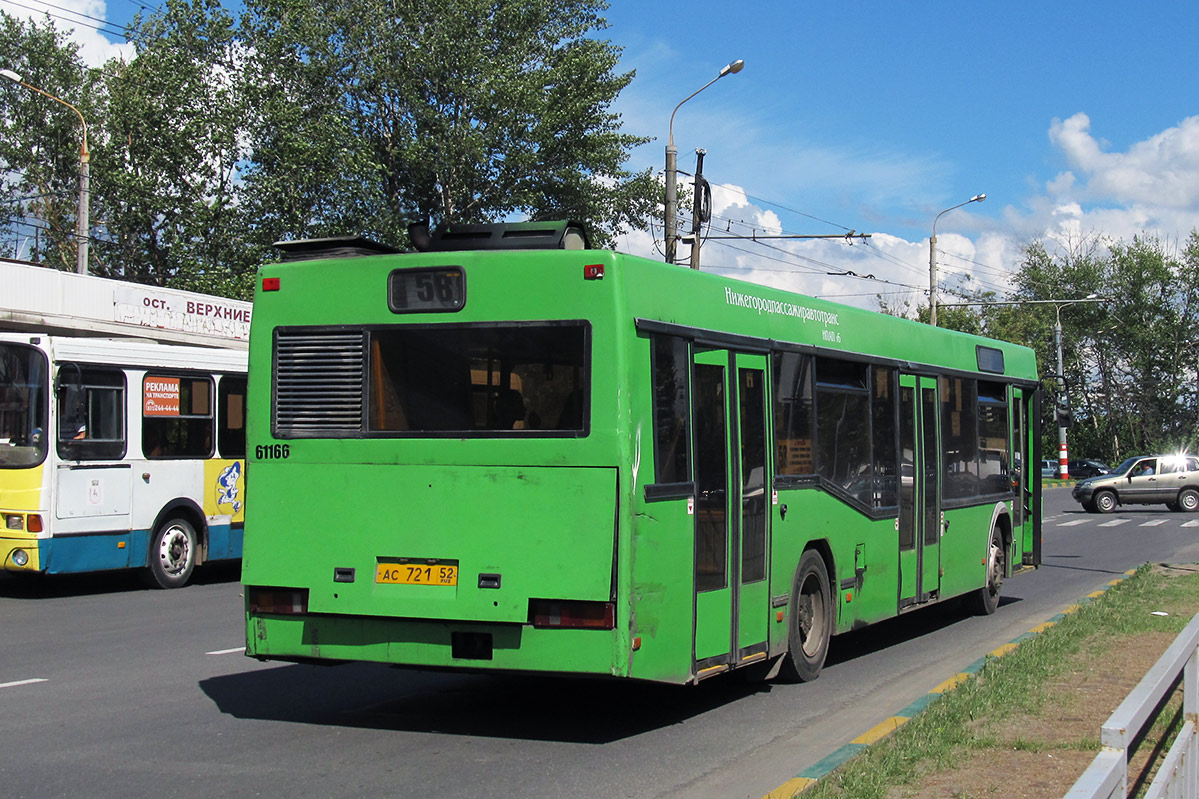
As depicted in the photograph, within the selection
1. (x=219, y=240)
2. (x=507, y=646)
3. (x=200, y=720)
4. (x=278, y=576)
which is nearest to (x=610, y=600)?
(x=507, y=646)

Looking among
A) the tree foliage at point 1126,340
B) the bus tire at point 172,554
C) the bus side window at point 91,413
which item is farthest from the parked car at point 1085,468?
the bus side window at point 91,413

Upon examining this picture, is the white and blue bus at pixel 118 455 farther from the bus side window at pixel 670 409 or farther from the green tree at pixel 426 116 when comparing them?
the green tree at pixel 426 116

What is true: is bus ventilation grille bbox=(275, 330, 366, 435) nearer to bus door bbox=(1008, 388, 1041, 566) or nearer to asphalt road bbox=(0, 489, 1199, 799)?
asphalt road bbox=(0, 489, 1199, 799)

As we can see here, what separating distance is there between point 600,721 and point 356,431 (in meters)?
2.50

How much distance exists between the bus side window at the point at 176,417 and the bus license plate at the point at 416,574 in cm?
967

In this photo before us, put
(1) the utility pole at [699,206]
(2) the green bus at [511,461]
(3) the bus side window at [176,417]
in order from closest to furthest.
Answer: (2) the green bus at [511,461]
(3) the bus side window at [176,417]
(1) the utility pole at [699,206]

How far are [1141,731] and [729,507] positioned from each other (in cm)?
378

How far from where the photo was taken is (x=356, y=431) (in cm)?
790

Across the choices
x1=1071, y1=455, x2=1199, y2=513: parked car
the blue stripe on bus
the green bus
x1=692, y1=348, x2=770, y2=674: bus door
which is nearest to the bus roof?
the blue stripe on bus

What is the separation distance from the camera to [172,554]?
55.1 feet

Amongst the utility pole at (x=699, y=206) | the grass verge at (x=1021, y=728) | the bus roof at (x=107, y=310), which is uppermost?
the utility pole at (x=699, y=206)

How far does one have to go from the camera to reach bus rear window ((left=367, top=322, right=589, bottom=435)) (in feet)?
24.5

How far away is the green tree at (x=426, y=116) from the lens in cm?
3772

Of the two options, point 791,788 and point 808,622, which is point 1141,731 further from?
point 808,622
